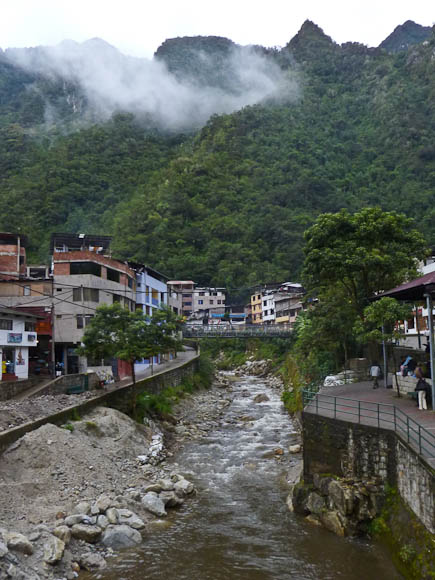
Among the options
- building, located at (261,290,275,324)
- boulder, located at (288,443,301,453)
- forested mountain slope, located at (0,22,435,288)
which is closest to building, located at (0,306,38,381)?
boulder, located at (288,443,301,453)

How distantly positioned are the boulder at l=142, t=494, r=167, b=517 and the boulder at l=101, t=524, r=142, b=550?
6.23 ft

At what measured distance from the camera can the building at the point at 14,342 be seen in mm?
30906

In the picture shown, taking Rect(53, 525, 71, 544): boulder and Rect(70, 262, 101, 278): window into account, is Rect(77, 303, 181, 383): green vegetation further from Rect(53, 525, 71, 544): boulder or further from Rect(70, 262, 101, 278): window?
Rect(53, 525, 71, 544): boulder

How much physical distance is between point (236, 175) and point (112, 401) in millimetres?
89183

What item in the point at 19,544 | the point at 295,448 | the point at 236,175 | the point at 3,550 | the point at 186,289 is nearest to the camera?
the point at 3,550

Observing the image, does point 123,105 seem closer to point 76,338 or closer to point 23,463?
point 76,338

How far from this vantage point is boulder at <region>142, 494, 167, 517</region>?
670 inches

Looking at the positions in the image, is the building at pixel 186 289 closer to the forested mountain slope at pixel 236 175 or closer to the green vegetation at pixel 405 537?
the forested mountain slope at pixel 236 175

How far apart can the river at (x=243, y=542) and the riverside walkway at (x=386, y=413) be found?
3.33 metres

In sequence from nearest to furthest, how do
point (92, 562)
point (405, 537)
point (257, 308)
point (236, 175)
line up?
point (405, 537) → point (92, 562) → point (257, 308) → point (236, 175)

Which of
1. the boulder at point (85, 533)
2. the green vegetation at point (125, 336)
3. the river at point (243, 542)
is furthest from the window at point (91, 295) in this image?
the boulder at point (85, 533)

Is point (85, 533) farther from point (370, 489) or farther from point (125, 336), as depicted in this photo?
point (125, 336)

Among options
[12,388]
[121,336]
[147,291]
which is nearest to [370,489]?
[121,336]

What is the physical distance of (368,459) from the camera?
49.5ft
